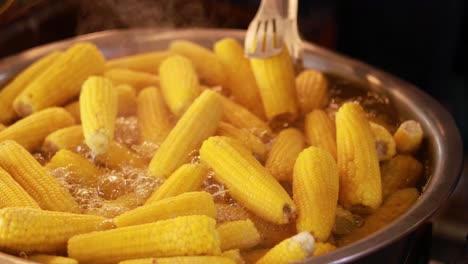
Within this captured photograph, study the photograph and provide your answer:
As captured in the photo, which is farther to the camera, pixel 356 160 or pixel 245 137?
pixel 245 137

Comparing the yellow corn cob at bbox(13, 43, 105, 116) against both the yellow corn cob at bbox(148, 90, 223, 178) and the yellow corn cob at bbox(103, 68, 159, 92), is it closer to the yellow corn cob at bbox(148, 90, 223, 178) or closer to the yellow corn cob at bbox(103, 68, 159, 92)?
the yellow corn cob at bbox(103, 68, 159, 92)

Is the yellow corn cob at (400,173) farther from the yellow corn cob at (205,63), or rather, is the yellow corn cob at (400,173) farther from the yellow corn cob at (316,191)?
the yellow corn cob at (205,63)

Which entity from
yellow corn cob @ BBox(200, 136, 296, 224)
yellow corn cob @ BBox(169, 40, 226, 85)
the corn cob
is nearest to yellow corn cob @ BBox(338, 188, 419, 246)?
yellow corn cob @ BBox(200, 136, 296, 224)

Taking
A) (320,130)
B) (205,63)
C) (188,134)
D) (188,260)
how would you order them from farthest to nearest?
(205,63)
(320,130)
(188,134)
(188,260)

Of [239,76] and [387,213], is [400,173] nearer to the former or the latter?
[387,213]

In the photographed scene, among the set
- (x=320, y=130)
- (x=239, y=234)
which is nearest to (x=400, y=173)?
(x=320, y=130)

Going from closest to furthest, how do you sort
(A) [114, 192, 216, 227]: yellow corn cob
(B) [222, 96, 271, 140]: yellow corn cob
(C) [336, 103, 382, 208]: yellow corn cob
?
(A) [114, 192, 216, 227]: yellow corn cob → (C) [336, 103, 382, 208]: yellow corn cob → (B) [222, 96, 271, 140]: yellow corn cob

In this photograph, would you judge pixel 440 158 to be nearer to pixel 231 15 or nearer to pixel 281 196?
pixel 281 196
